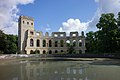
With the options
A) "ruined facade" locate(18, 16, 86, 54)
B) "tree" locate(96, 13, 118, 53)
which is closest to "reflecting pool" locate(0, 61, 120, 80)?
"tree" locate(96, 13, 118, 53)

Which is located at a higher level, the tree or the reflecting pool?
the tree

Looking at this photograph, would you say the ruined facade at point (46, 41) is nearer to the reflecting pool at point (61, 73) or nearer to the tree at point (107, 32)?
the tree at point (107, 32)

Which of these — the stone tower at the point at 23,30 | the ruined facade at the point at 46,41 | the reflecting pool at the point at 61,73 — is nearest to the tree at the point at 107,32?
the ruined facade at the point at 46,41

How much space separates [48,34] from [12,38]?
13311 millimetres

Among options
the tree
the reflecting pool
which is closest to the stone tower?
the tree

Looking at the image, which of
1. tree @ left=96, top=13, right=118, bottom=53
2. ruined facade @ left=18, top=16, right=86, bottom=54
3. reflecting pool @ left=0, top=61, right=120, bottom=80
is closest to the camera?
reflecting pool @ left=0, top=61, right=120, bottom=80

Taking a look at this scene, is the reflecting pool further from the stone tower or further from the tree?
the stone tower

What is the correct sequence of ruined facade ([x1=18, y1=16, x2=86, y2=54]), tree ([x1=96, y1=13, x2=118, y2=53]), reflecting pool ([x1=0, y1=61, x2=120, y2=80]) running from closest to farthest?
reflecting pool ([x1=0, y1=61, x2=120, y2=80]) < tree ([x1=96, y1=13, x2=118, y2=53]) < ruined facade ([x1=18, y1=16, x2=86, y2=54])

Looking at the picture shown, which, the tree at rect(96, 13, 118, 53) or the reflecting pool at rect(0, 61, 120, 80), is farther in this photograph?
the tree at rect(96, 13, 118, 53)

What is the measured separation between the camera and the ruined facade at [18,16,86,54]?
255ft

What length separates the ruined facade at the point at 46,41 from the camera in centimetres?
7775

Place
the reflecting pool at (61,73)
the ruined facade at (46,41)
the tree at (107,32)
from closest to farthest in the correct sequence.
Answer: the reflecting pool at (61,73)
the tree at (107,32)
the ruined facade at (46,41)

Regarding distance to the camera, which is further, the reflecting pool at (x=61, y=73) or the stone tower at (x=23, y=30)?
the stone tower at (x=23, y=30)

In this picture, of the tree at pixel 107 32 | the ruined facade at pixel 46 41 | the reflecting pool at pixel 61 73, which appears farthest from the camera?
the ruined facade at pixel 46 41
